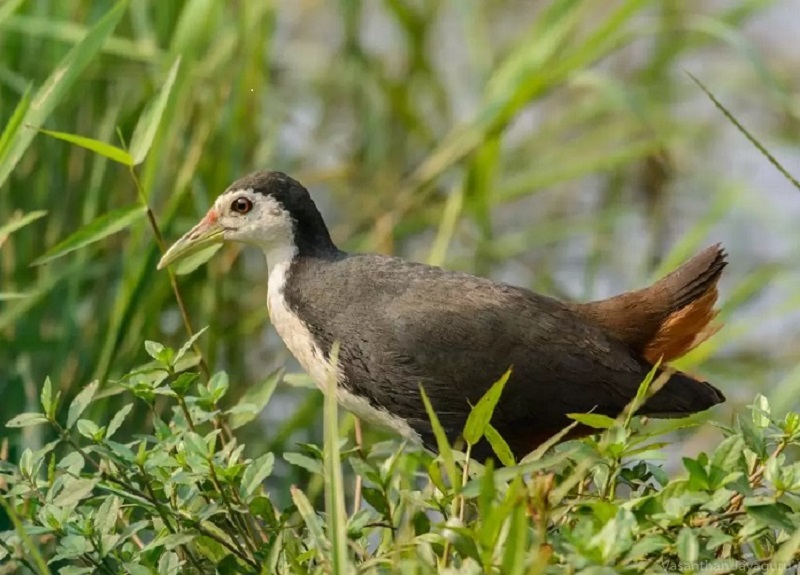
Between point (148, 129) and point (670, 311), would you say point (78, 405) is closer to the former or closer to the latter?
point (148, 129)

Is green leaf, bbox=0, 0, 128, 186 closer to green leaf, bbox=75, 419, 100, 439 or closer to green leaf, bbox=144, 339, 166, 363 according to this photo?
green leaf, bbox=144, 339, 166, 363

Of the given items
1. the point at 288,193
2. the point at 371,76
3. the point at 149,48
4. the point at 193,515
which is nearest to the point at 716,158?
the point at 371,76

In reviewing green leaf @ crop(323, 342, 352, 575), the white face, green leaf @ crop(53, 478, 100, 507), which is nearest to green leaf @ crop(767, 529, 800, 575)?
green leaf @ crop(323, 342, 352, 575)

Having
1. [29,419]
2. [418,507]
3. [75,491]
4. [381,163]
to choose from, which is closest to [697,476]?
[418,507]

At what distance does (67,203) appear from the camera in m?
3.42

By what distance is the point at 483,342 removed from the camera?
93.7 inches

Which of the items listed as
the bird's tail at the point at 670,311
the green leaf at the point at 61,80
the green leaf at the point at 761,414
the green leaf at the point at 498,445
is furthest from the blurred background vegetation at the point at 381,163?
the green leaf at the point at 761,414

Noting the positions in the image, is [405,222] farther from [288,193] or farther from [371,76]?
[288,193]

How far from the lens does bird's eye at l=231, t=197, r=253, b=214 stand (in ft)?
8.67

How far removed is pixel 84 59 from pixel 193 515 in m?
1.04

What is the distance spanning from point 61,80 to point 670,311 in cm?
113

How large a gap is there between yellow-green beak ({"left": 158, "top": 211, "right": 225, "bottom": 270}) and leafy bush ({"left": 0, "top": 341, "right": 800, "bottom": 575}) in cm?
59

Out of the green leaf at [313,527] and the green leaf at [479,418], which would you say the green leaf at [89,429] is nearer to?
the green leaf at [313,527]

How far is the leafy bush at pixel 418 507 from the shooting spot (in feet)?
5.05
